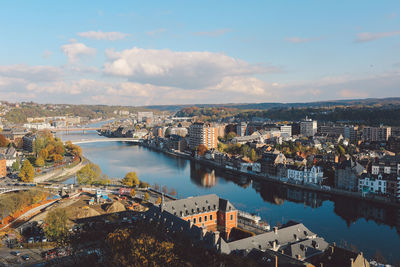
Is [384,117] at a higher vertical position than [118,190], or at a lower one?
higher

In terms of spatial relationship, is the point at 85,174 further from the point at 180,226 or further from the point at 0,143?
the point at 0,143

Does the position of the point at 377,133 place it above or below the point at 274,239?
above

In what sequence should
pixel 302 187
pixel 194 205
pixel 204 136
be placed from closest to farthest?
pixel 194 205 → pixel 302 187 → pixel 204 136

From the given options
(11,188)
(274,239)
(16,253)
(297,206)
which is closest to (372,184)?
(297,206)

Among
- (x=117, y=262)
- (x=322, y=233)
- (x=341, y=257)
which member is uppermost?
(x=117, y=262)

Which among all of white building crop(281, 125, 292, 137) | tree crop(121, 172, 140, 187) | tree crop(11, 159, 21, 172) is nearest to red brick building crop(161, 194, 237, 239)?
tree crop(121, 172, 140, 187)

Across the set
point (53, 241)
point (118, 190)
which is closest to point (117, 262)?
point (53, 241)

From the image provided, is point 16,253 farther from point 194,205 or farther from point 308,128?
point 308,128
